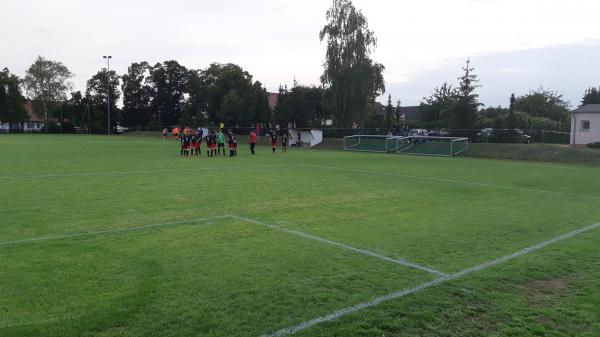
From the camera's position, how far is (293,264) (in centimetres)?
635

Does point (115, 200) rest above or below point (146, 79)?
below

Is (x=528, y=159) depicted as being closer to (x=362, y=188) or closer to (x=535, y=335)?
A: (x=362, y=188)

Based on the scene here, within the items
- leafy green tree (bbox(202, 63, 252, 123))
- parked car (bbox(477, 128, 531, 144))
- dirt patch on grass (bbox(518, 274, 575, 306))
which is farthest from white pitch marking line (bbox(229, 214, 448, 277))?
leafy green tree (bbox(202, 63, 252, 123))

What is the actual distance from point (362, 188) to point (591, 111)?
114ft

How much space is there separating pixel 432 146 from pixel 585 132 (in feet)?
49.0

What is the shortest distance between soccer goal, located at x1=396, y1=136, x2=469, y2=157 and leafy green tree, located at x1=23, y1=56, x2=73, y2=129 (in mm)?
76557

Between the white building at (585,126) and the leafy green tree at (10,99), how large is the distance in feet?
285

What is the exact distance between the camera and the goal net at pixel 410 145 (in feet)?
115

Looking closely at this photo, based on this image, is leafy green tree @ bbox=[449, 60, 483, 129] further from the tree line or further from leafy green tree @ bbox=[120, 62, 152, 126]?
leafy green tree @ bbox=[120, 62, 152, 126]

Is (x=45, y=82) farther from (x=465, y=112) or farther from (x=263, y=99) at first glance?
(x=465, y=112)

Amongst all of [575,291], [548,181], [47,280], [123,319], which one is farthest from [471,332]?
[548,181]

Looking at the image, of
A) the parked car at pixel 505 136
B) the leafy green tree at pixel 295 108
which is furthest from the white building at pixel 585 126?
the leafy green tree at pixel 295 108

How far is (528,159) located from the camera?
31.1 metres

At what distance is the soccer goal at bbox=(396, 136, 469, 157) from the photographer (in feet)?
114
